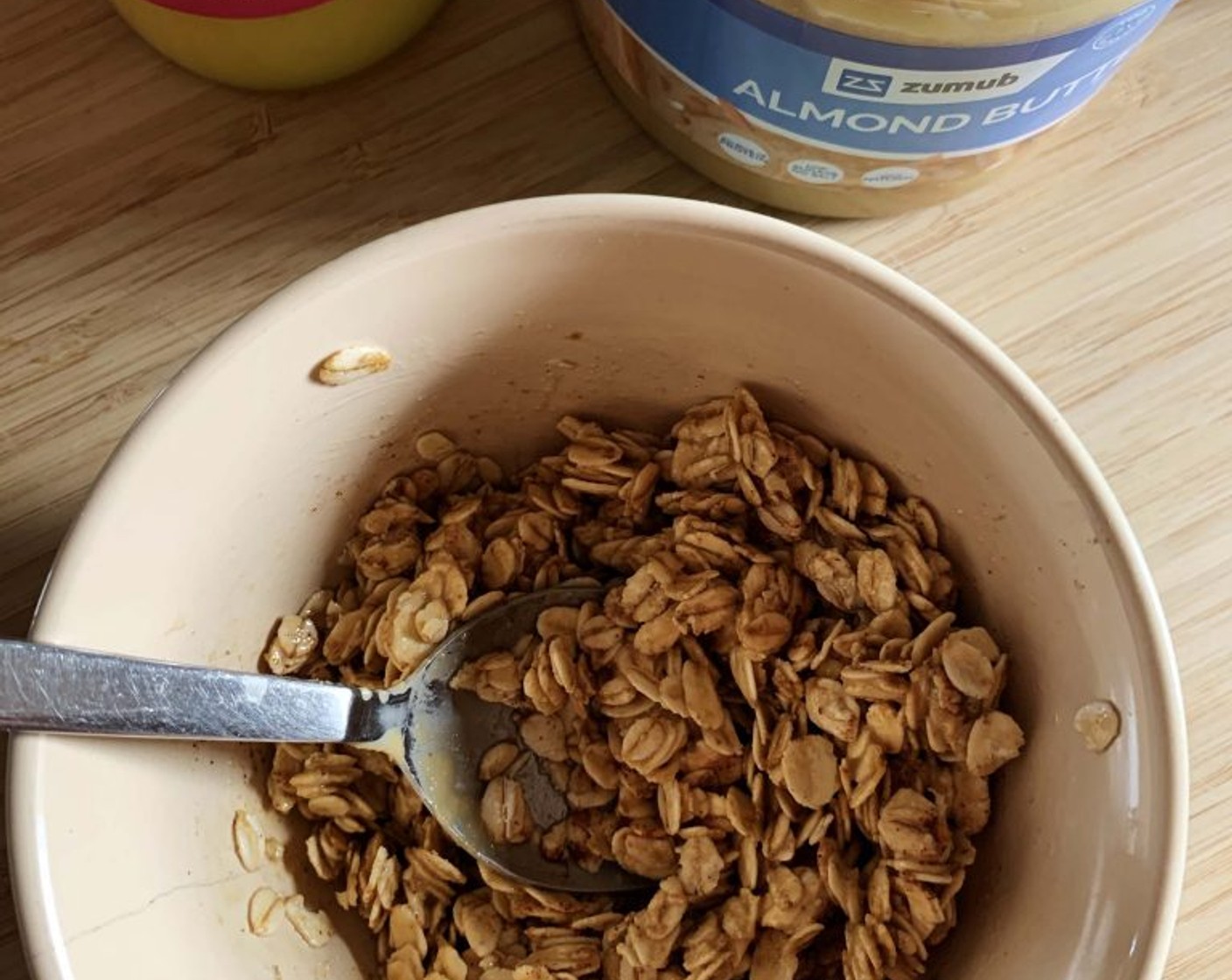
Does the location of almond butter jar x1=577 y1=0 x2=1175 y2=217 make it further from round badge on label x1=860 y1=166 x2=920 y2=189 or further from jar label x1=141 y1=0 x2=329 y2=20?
jar label x1=141 y1=0 x2=329 y2=20

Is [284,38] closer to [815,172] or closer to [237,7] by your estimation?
[237,7]

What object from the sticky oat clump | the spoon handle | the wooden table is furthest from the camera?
the wooden table

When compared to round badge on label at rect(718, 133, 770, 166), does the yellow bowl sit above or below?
below

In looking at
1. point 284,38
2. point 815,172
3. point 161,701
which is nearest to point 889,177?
point 815,172

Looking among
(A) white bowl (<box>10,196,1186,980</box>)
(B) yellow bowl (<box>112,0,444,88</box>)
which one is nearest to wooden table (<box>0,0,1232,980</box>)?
(B) yellow bowl (<box>112,0,444,88</box>)

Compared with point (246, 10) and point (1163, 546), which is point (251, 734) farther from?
point (1163, 546)
